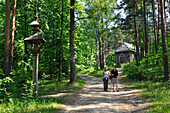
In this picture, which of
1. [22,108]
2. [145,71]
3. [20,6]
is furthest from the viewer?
[145,71]

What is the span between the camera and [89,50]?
4419cm

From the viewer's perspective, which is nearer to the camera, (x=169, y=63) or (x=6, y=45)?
(x=6, y=45)

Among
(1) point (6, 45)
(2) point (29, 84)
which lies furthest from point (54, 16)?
(2) point (29, 84)

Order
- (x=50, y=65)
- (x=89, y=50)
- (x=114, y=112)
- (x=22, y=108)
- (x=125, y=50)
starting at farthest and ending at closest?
(x=89, y=50) < (x=125, y=50) < (x=50, y=65) < (x=22, y=108) < (x=114, y=112)

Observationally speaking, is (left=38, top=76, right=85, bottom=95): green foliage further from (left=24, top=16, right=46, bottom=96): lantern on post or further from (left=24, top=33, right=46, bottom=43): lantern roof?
(left=24, top=33, right=46, bottom=43): lantern roof

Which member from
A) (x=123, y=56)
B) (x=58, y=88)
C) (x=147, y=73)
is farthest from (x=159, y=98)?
(x=123, y=56)

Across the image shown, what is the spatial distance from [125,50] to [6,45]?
3612cm

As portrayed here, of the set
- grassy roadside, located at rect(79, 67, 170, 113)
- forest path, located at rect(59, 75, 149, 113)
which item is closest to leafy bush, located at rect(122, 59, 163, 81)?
grassy roadside, located at rect(79, 67, 170, 113)

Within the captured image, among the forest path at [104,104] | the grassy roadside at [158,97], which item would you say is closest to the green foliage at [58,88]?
the forest path at [104,104]

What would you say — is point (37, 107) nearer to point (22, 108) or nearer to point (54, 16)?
point (22, 108)

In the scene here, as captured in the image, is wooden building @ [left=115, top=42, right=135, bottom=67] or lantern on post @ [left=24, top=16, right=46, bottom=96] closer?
lantern on post @ [left=24, top=16, right=46, bottom=96]

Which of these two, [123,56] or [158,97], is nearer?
[158,97]

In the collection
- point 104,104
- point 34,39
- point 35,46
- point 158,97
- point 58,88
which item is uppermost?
point 34,39

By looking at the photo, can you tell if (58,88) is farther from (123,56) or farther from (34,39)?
(123,56)
